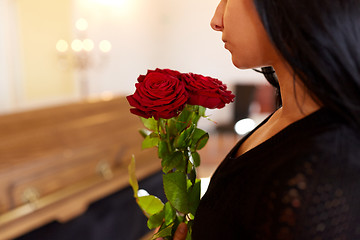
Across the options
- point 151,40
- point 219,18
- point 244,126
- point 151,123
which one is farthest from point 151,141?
point 151,40

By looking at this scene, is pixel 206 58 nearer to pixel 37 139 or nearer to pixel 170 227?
pixel 37 139

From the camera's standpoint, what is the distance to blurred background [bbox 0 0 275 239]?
5.35 m

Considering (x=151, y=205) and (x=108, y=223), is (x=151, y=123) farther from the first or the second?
(x=108, y=223)

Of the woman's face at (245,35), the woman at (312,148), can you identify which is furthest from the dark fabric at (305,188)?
the woman's face at (245,35)

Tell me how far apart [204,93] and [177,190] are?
20cm

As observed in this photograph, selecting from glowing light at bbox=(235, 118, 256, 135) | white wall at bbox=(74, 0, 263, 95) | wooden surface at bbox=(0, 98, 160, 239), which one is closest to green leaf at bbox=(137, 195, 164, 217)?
wooden surface at bbox=(0, 98, 160, 239)

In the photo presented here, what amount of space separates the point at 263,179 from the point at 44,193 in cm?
193

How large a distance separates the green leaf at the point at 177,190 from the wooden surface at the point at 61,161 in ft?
4.90

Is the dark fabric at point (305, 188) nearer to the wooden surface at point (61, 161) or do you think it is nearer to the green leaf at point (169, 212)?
the green leaf at point (169, 212)

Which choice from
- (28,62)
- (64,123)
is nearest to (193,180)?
(64,123)

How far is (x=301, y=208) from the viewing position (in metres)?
0.58

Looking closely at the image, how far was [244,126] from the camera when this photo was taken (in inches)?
213

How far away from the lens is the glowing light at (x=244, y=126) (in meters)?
5.37

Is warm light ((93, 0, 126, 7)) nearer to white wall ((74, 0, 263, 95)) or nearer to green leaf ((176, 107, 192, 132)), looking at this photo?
white wall ((74, 0, 263, 95))
